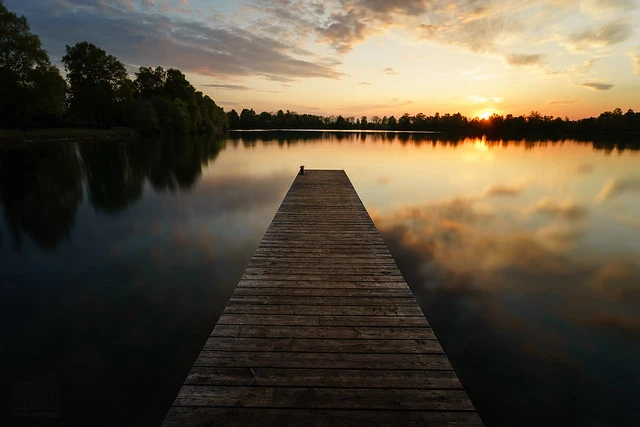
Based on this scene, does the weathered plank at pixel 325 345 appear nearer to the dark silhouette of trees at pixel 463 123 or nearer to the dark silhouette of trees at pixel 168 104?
the dark silhouette of trees at pixel 168 104

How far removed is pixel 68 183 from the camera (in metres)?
19.7

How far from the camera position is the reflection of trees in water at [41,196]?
11.6 m

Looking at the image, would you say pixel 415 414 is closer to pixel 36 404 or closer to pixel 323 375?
pixel 323 375

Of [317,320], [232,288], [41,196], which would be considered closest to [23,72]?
[41,196]

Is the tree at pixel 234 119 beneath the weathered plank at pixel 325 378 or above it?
above

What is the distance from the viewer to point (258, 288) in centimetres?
567

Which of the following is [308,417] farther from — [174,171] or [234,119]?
[234,119]

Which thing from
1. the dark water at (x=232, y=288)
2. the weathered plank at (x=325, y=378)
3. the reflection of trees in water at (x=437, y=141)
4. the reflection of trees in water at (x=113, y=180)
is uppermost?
the reflection of trees in water at (x=437, y=141)

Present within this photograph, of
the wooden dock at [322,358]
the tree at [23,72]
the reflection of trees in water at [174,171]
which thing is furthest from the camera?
the tree at [23,72]

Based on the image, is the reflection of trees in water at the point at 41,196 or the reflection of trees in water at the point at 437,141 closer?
the reflection of trees in water at the point at 41,196

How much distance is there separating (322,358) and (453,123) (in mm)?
159475

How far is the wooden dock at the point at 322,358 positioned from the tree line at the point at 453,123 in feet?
439

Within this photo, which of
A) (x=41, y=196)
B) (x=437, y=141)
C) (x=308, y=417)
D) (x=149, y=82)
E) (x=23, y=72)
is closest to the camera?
(x=308, y=417)

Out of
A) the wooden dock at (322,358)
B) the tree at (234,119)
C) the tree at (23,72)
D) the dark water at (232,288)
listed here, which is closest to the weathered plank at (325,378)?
the wooden dock at (322,358)
